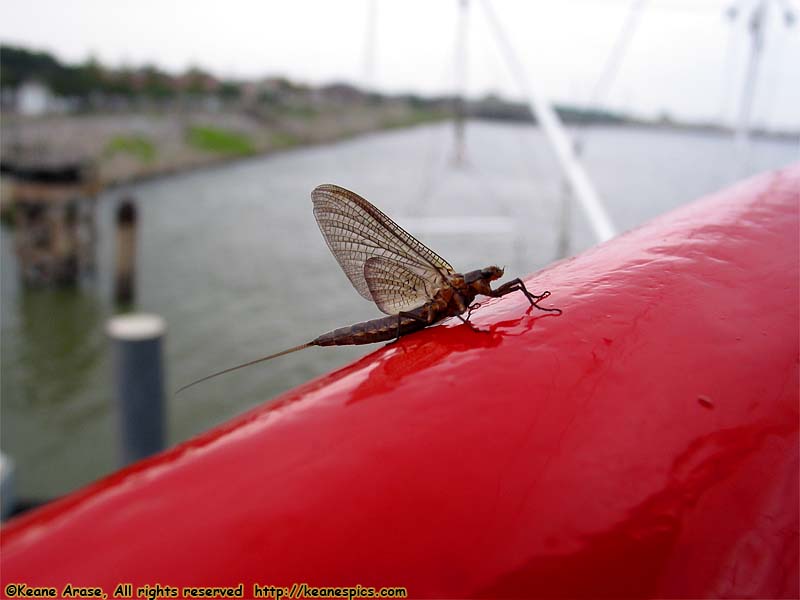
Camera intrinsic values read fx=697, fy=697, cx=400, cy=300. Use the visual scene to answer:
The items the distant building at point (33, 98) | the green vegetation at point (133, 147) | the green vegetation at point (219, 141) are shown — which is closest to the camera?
the green vegetation at point (133, 147)

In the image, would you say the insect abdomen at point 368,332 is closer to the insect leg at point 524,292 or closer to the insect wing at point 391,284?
the insect wing at point 391,284

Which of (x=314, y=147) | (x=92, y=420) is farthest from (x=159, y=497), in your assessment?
(x=314, y=147)

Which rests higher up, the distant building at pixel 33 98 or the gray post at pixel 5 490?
the distant building at pixel 33 98

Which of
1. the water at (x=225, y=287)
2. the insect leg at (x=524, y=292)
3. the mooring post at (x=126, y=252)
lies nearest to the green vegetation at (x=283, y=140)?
the water at (x=225, y=287)

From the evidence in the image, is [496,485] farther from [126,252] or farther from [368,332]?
[126,252]

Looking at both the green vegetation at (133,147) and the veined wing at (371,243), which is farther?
the green vegetation at (133,147)

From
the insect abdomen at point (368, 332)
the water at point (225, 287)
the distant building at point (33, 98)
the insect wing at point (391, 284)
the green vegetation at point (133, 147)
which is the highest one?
the distant building at point (33, 98)

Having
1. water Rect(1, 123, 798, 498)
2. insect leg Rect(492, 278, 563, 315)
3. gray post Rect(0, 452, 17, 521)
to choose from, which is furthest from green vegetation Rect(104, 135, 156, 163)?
insect leg Rect(492, 278, 563, 315)

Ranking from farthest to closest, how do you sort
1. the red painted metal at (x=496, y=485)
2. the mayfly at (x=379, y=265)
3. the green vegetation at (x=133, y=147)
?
the green vegetation at (x=133, y=147) < the mayfly at (x=379, y=265) < the red painted metal at (x=496, y=485)
